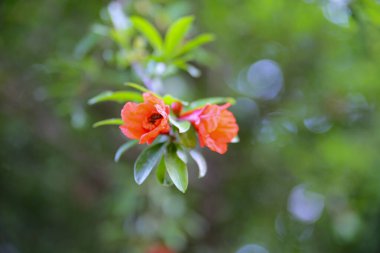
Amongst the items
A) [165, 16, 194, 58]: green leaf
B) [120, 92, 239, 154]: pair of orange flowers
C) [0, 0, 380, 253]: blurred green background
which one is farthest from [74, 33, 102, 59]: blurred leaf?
[120, 92, 239, 154]: pair of orange flowers

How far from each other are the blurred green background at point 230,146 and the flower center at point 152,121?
2.90ft

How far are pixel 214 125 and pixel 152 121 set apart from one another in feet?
0.50

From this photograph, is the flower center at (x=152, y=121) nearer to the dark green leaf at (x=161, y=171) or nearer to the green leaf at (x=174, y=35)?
the dark green leaf at (x=161, y=171)

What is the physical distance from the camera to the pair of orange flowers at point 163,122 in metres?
0.97

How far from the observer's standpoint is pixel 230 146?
11.2ft

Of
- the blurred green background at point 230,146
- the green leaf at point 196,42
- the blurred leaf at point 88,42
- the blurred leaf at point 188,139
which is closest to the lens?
the blurred leaf at point 188,139

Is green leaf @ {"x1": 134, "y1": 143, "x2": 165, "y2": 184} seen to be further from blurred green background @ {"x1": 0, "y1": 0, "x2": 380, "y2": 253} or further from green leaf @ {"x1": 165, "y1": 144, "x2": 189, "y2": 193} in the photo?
blurred green background @ {"x1": 0, "y1": 0, "x2": 380, "y2": 253}

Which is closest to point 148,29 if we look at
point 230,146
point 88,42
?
point 88,42

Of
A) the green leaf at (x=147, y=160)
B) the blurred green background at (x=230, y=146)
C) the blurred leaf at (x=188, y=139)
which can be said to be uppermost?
the blurred leaf at (x=188, y=139)

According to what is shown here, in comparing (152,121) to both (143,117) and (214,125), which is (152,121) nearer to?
(143,117)

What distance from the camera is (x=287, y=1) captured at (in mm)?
2527

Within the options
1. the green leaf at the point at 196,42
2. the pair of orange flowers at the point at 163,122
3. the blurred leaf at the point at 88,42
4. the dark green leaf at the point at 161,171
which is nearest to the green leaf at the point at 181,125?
the pair of orange flowers at the point at 163,122

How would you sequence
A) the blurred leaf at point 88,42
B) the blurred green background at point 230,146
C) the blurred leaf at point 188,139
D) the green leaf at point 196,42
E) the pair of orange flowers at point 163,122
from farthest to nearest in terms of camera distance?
the blurred green background at point 230,146
the blurred leaf at point 88,42
the green leaf at point 196,42
the blurred leaf at point 188,139
the pair of orange flowers at point 163,122

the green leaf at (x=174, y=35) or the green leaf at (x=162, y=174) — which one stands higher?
the green leaf at (x=174, y=35)
